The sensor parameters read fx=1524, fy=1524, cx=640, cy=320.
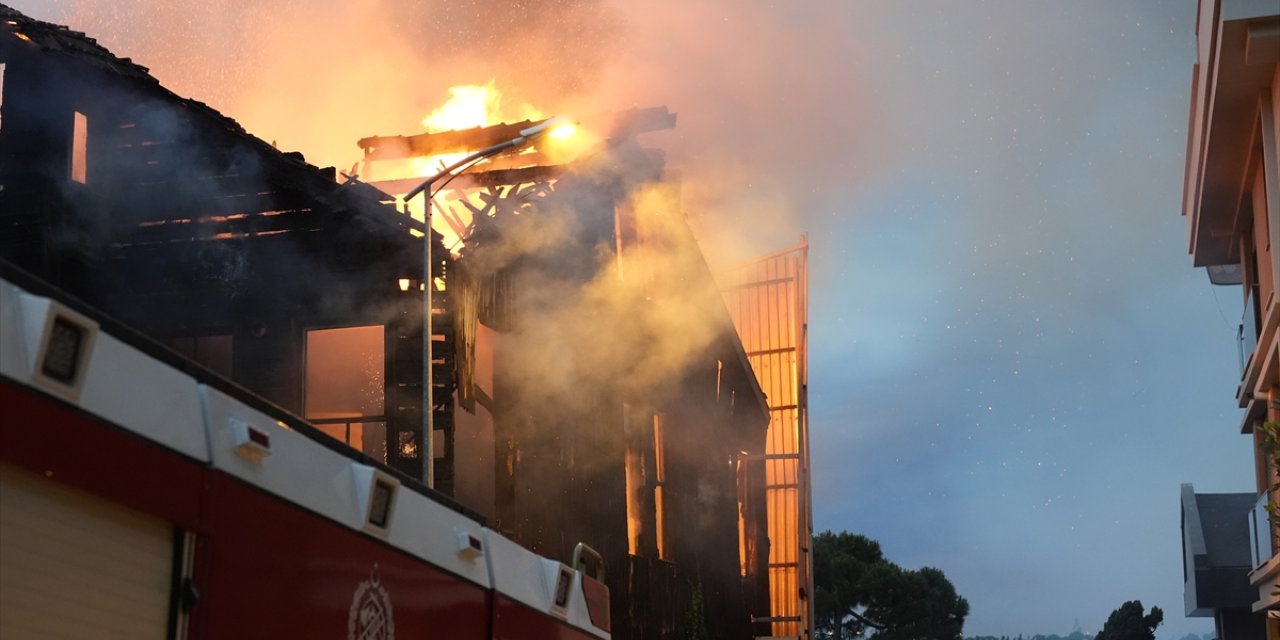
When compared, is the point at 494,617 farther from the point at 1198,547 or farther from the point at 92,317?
the point at 1198,547

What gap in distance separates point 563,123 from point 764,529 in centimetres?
1556

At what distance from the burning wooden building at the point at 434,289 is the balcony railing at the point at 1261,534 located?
26.8 feet

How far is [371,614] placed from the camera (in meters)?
6.52

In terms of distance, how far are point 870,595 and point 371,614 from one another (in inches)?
2998

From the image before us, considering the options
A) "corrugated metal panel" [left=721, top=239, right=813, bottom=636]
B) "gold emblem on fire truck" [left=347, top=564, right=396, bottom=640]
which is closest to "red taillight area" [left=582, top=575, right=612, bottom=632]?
"gold emblem on fire truck" [left=347, top=564, right=396, bottom=640]

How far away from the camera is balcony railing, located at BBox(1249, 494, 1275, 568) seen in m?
20.9

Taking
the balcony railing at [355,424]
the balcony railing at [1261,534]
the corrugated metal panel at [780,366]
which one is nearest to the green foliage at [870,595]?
the corrugated metal panel at [780,366]

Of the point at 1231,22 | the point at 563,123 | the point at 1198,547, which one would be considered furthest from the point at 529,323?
the point at 1198,547

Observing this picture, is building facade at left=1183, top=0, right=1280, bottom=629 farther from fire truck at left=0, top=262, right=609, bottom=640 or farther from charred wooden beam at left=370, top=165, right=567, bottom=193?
fire truck at left=0, top=262, right=609, bottom=640

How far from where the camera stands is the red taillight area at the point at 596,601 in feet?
32.7

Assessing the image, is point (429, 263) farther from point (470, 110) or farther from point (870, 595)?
point (870, 595)

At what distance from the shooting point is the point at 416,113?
24.3 metres

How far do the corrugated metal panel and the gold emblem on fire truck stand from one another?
22.5 meters

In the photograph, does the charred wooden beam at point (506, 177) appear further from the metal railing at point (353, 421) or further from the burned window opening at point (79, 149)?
the burned window opening at point (79, 149)
